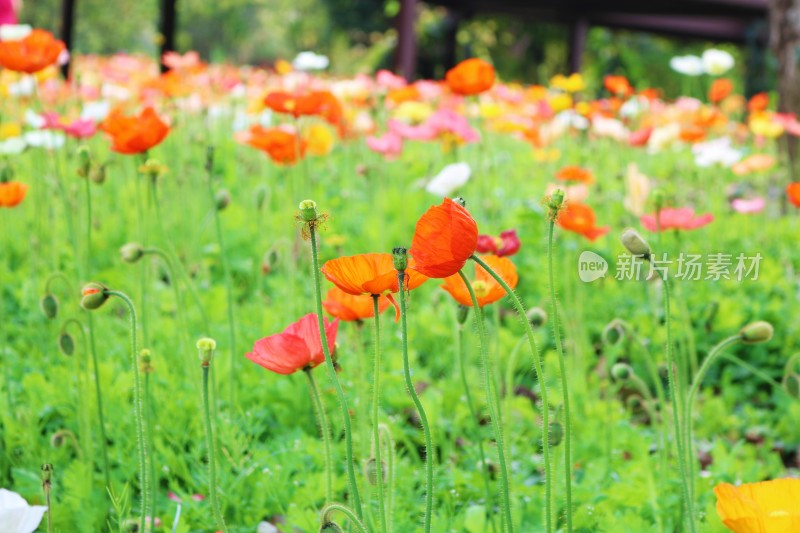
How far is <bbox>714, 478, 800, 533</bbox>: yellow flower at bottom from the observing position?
0.66 meters

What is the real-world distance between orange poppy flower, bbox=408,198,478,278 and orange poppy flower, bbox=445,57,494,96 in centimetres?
152

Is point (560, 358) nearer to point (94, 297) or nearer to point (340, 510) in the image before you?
point (340, 510)

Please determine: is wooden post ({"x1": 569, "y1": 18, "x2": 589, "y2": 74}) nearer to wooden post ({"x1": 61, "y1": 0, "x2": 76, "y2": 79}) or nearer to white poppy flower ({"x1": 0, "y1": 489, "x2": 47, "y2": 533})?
wooden post ({"x1": 61, "y1": 0, "x2": 76, "y2": 79})

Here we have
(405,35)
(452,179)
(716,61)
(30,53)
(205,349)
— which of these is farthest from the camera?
(405,35)

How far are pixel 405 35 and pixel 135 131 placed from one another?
6.03 meters

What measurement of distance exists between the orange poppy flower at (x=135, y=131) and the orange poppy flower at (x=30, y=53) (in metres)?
0.35

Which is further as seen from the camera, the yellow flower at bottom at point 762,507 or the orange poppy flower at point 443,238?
the orange poppy flower at point 443,238

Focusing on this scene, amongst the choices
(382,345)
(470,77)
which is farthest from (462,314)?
(470,77)

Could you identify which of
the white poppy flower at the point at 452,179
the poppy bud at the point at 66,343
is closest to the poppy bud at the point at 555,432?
the poppy bud at the point at 66,343

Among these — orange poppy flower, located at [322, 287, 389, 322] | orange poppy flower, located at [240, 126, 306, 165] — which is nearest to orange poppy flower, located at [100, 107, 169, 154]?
orange poppy flower, located at [240, 126, 306, 165]

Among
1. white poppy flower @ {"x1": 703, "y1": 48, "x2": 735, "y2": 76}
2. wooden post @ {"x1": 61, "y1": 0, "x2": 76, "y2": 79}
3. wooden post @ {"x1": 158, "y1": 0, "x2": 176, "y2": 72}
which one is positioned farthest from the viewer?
wooden post @ {"x1": 158, "y1": 0, "x2": 176, "y2": 72}

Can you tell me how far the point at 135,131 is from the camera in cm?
159

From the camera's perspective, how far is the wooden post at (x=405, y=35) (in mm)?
7277

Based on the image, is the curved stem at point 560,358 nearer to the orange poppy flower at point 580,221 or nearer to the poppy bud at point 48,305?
the orange poppy flower at point 580,221
